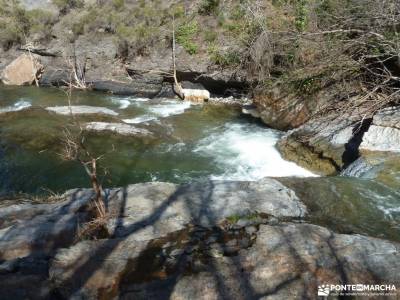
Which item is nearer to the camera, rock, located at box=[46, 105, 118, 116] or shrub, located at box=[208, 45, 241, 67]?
rock, located at box=[46, 105, 118, 116]

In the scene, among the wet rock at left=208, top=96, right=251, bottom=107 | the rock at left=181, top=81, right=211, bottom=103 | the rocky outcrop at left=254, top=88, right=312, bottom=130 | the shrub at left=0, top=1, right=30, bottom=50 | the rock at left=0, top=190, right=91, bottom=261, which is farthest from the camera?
the shrub at left=0, top=1, right=30, bottom=50

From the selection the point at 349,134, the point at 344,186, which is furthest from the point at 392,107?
the point at 344,186


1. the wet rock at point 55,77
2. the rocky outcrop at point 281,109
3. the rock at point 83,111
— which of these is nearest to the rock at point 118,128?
the rock at point 83,111

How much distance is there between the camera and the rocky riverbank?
152 inches

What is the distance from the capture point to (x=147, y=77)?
17.0 m

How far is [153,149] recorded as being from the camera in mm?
10273

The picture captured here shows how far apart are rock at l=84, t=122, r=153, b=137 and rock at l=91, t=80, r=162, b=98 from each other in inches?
205

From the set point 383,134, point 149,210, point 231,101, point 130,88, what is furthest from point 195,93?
point 149,210

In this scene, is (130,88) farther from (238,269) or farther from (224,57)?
(238,269)

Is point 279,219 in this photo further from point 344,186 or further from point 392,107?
point 392,107

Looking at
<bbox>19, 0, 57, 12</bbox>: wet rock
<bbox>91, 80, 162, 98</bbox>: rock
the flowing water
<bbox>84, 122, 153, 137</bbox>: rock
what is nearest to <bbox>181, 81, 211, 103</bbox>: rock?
the flowing water

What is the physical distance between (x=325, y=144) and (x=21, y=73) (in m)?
14.9

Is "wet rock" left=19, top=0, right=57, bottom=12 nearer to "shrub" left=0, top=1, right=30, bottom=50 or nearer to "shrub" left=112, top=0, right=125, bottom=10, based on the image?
"shrub" left=0, top=1, right=30, bottom=50

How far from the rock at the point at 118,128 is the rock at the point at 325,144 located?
378 cm
